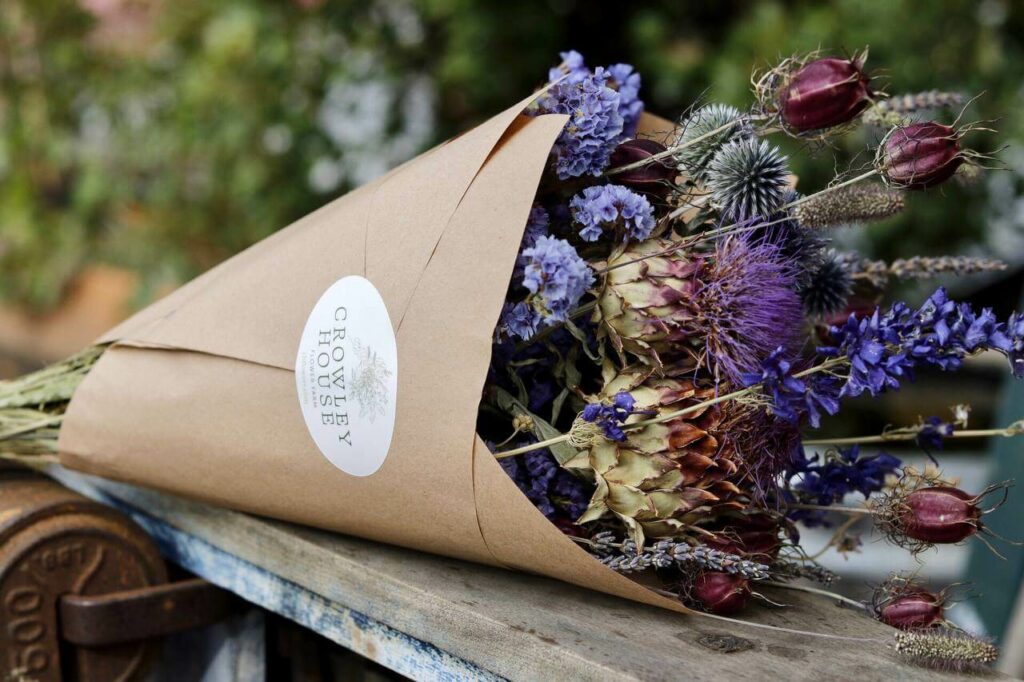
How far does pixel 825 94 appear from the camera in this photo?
78 cm

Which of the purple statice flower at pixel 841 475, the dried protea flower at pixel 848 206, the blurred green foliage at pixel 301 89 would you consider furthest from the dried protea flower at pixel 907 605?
the blurred green foliage at pixel 301 89

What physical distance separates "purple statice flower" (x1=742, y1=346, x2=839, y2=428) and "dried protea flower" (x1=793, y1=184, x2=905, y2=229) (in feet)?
0.57

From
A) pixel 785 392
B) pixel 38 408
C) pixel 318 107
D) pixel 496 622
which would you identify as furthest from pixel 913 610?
pixel 318 107

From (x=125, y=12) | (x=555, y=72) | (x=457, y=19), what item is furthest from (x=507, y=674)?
(x=125, y=12)

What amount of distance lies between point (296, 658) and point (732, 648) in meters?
0.58

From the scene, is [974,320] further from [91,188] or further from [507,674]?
[91,188]

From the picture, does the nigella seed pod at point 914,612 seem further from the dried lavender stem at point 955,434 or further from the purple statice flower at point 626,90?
the purple statice flower at point 626,90

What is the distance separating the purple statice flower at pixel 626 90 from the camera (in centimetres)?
100

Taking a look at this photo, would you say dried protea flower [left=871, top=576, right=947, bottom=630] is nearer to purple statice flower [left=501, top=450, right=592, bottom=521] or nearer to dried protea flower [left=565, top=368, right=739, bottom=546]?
dried protea flower [left=565, top=368, right=739, bottom=546]

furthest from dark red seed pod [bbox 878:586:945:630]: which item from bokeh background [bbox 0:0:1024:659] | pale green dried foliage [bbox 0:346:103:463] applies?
bokeh background [bbox 0:0:1024:659]

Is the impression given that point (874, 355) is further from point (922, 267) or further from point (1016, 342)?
point (922, 267)

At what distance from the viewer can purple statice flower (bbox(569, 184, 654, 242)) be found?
2.65 ft

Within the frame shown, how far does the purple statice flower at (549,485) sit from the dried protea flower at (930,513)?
0.84ft

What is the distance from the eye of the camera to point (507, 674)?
0.73 m
